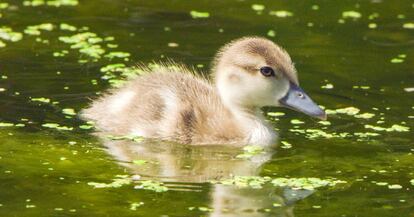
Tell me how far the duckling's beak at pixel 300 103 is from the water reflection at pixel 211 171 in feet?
1.45

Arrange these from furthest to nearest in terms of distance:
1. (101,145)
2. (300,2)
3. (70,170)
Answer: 1. (300,2)
2. (101,145)
3. (70,170)

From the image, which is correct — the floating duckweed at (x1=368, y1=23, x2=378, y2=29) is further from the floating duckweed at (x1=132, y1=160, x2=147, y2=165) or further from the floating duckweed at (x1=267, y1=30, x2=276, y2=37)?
the floating duckweed at (x1=132, y1=160, x2=147, y2=165)

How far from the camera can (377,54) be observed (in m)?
10.6

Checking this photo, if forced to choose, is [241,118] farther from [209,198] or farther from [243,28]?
[243,28]

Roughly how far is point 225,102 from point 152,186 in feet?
4.86

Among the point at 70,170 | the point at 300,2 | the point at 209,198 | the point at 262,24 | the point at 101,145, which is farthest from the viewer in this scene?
the point at 300,2

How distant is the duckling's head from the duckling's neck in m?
0.05

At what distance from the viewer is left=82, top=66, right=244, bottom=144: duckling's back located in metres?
8.47

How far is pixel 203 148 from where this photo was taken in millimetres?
8398

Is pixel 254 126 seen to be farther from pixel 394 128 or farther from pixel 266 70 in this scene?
pixel 394 128

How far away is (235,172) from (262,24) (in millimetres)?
3754

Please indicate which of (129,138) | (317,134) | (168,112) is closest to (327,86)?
(317,134)

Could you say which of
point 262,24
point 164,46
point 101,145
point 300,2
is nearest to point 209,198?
point 101,145

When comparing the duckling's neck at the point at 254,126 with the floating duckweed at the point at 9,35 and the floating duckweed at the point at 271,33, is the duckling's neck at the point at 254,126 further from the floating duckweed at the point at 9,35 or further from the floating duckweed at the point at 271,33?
the floating duckweed at the point at 9,35
